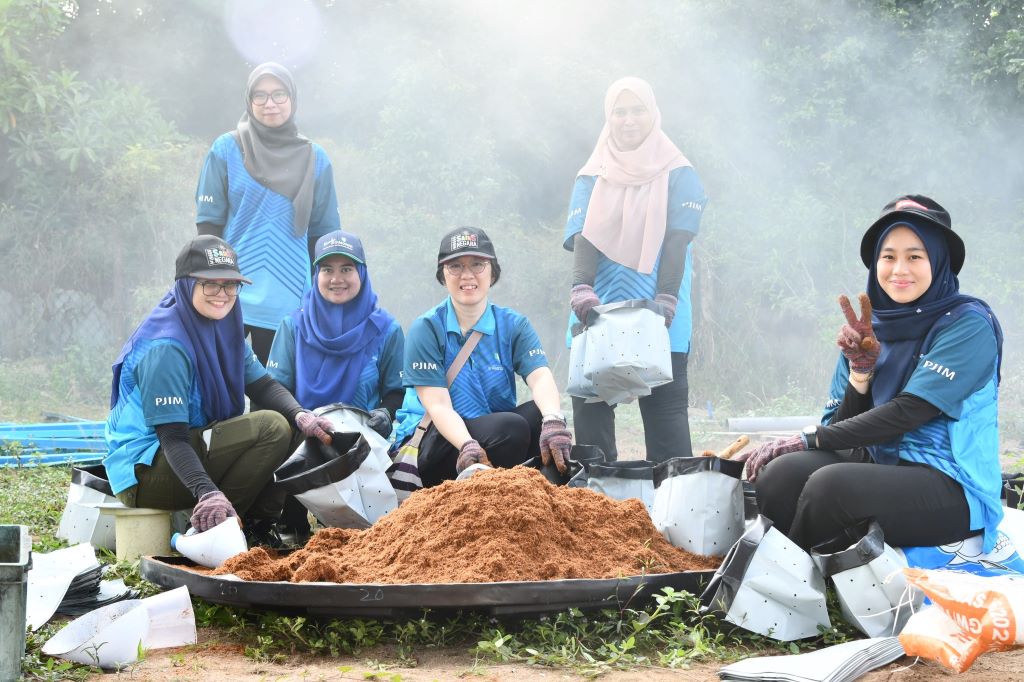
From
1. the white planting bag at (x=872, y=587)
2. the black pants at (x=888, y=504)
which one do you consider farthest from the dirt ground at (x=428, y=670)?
the black pants at (x=888, y=504)

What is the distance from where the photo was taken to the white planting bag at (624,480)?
356 cm

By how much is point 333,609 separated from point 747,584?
3.65 ft

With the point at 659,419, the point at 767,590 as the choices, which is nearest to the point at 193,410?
the point at 659,419

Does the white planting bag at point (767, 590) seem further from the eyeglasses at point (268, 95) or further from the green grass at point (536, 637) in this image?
the eyeglasses at point (268, 95)

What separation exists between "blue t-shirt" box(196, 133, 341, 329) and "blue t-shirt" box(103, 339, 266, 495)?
0.91 meters

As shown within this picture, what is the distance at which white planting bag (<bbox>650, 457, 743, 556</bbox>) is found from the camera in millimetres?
3135

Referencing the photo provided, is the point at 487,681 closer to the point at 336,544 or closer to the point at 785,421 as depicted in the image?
the point at 336,544

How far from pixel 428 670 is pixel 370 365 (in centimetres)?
198

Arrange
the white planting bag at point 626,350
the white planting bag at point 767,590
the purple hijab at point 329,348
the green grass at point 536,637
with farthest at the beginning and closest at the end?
the purple hijab at point 329,348 → the white planting bag at point 626,350 → the white planting bag at point 767,590 → the green grass at point 536,637

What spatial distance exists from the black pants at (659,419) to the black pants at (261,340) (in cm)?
145

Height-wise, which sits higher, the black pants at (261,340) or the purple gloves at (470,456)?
the black pants at (261,340)

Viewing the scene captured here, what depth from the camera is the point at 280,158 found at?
4.70 m

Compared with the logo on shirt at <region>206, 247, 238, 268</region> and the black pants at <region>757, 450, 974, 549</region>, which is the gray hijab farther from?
the black pants at <region>757, 450, 974, 549</region>

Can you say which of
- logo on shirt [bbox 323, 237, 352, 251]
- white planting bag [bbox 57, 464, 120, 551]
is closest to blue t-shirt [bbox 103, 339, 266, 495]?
white planting bag [bbox 57, 464, 120, 551]
